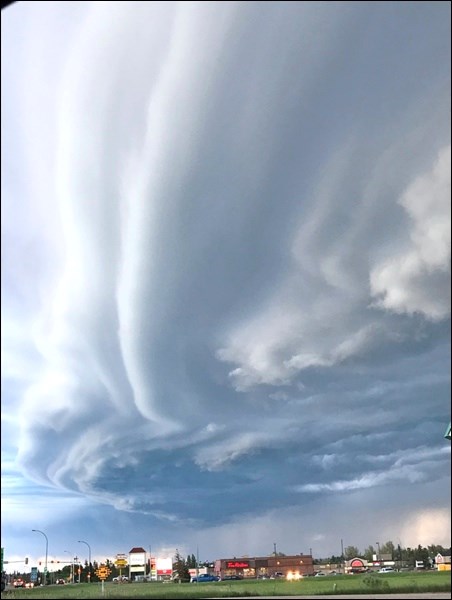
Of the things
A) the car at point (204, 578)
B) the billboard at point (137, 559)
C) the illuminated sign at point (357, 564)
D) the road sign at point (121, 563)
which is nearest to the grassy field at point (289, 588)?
the illuminated sign at point (357, 564)

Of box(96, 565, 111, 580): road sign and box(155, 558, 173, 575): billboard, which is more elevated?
box(155, 558, 173, 575): billboard

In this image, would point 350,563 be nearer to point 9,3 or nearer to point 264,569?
point 264,569

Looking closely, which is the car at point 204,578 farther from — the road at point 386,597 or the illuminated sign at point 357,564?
the illuminated sign at point 357,564

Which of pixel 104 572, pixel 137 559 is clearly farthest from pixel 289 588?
pixel 104 572

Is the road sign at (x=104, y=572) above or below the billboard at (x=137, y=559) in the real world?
below

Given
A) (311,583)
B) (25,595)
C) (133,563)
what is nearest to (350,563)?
(311,583)

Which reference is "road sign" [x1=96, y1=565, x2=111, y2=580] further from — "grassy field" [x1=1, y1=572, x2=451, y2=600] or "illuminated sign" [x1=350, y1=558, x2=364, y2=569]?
"illuminated sign" [x1=350, y1=558, x2=364, y2=569]

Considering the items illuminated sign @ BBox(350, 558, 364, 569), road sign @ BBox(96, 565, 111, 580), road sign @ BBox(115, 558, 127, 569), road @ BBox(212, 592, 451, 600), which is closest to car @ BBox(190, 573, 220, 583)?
road sign @ BBox(115, 558, 127, 569)
